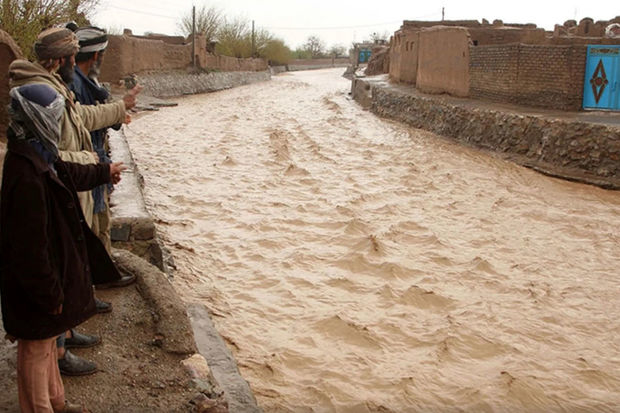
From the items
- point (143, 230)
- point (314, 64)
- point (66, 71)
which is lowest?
point (143, 230)

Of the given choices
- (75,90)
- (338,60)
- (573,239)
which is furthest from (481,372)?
(338,60)

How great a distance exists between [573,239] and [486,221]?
1.02 metres

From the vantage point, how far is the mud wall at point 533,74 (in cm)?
1113

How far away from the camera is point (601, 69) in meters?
10.8

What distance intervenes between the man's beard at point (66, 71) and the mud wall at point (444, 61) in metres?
12.4

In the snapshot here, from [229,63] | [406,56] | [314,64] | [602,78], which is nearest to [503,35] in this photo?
[406,56]

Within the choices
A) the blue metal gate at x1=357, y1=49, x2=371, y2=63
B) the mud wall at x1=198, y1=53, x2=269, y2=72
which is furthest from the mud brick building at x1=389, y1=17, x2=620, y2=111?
the blue metal gate at x1=357, y1=49, x2=371, y2=63

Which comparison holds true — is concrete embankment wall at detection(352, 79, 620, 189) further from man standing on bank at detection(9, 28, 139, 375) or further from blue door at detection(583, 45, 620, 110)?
man standing on bank at detection(9, 28, 139, 375)

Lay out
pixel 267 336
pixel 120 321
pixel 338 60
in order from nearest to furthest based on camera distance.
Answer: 1. pixel 120 321
2. pixel 267 336
3. pixel 338 60

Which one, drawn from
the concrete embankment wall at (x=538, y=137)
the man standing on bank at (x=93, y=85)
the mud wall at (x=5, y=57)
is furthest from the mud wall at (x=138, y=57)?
the man standing on bank at (x=93, y=85)

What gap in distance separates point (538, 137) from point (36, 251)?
31.3ft

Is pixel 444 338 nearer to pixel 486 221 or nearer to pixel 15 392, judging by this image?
pixel 15 392

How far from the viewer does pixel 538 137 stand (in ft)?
34.2

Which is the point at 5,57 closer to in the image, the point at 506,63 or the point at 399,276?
the point at 399,276
